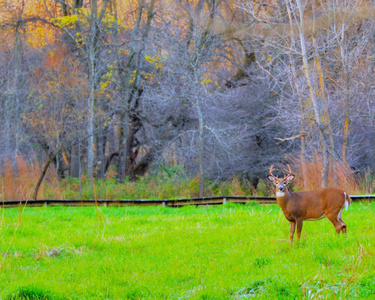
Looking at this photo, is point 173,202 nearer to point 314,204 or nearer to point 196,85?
point 196,85

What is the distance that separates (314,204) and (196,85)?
12969 mm

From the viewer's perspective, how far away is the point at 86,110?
963 inches

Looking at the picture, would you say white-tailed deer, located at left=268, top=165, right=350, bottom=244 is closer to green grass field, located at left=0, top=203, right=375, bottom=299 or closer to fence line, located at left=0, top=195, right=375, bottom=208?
green grass field, located at left=0, top=203, right=375, bottom=299

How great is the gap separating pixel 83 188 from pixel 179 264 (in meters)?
16.9

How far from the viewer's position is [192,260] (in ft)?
24.9

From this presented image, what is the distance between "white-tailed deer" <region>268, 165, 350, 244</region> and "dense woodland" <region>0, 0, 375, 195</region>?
6871 mm

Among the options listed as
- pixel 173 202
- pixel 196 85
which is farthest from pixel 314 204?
pixel 196 85

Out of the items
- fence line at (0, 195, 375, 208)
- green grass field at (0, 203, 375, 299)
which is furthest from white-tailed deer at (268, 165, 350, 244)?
fence line at (0, 195, 375, 208)

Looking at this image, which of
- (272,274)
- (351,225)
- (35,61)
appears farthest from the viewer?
(35,61)

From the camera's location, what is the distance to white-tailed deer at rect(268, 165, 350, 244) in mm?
7691

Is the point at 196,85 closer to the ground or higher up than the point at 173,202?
higher up

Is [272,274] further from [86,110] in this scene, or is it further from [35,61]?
[35,61]

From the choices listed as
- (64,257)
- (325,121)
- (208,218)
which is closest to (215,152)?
(325,121)

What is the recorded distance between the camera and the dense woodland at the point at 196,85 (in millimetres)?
16953
